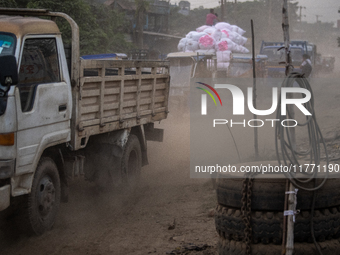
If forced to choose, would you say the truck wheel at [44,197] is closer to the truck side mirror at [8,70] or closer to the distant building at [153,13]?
the truck side mirror at [8,70]

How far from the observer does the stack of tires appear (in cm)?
318

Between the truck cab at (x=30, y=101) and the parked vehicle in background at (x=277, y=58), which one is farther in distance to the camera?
the parked vehicle in background at (x=277, y=58)

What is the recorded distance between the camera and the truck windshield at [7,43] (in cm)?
449

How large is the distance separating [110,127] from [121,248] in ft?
6.91

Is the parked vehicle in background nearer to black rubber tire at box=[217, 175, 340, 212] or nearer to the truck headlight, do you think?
the truck headlight

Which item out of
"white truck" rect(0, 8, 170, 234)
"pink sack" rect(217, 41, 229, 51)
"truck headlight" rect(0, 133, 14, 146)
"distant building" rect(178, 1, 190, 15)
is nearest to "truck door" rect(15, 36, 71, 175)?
"white truck" rect(0, 8, 170, 234)

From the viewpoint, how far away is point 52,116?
16.1 feet

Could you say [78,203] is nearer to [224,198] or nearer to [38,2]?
[224,198]

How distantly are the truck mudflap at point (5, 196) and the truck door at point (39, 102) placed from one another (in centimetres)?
19

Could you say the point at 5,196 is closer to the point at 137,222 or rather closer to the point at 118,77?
the point at 137,222

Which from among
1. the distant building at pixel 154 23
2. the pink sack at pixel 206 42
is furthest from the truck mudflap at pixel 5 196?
the distant building at pixel 154 23

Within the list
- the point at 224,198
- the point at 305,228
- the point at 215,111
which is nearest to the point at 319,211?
the point at 305,228

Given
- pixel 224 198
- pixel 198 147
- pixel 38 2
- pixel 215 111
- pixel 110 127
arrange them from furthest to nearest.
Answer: pixel 215 111 < pixel 38 2 < pixel 198 147 < pixel 110 127 < pixel 224 198

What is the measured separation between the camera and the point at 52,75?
509 cm
